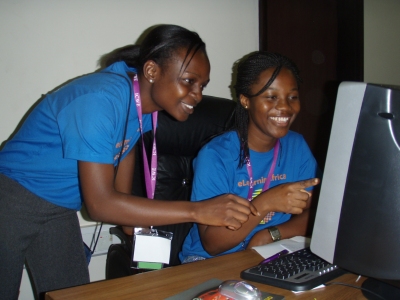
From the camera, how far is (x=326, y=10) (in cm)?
205

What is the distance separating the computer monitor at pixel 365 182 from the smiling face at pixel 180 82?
1.90 feet

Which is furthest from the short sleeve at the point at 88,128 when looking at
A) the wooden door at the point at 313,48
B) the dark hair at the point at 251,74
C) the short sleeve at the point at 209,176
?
the wooden door at the point at 313,48

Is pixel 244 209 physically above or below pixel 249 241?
above

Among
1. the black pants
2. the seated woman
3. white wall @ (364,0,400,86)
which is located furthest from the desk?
white wall @ (364,0,400,86)

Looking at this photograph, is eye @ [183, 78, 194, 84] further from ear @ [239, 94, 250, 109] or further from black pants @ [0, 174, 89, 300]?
black pants @ [0, 174, 89, 300]

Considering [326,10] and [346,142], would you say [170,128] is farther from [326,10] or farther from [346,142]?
[326,10]

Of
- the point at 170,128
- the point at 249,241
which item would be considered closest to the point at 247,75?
the point at 170,128

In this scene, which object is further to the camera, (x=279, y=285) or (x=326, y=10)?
(x=326, y=10)

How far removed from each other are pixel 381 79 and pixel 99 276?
72.4 inches

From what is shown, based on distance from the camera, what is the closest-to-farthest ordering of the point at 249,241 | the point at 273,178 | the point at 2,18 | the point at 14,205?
the point at 14,205 < the point at 249,241 < the point at 273,178 < the point at 2,18

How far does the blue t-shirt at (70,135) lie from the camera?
3.24ft

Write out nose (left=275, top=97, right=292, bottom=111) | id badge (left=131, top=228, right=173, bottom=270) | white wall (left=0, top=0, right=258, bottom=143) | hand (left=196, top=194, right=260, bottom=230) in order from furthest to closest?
1. white wall (left=0, top=0, right=258, bottom=143)
2. nose (left=275, top=97, right=292, bottom=111)
3. id badge (left=131, top=228, right=173, bottom=270)
4. hand (left=196, top=194, right=260, bottom=230)

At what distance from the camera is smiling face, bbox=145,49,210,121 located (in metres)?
1.19

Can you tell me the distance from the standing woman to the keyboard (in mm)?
130
